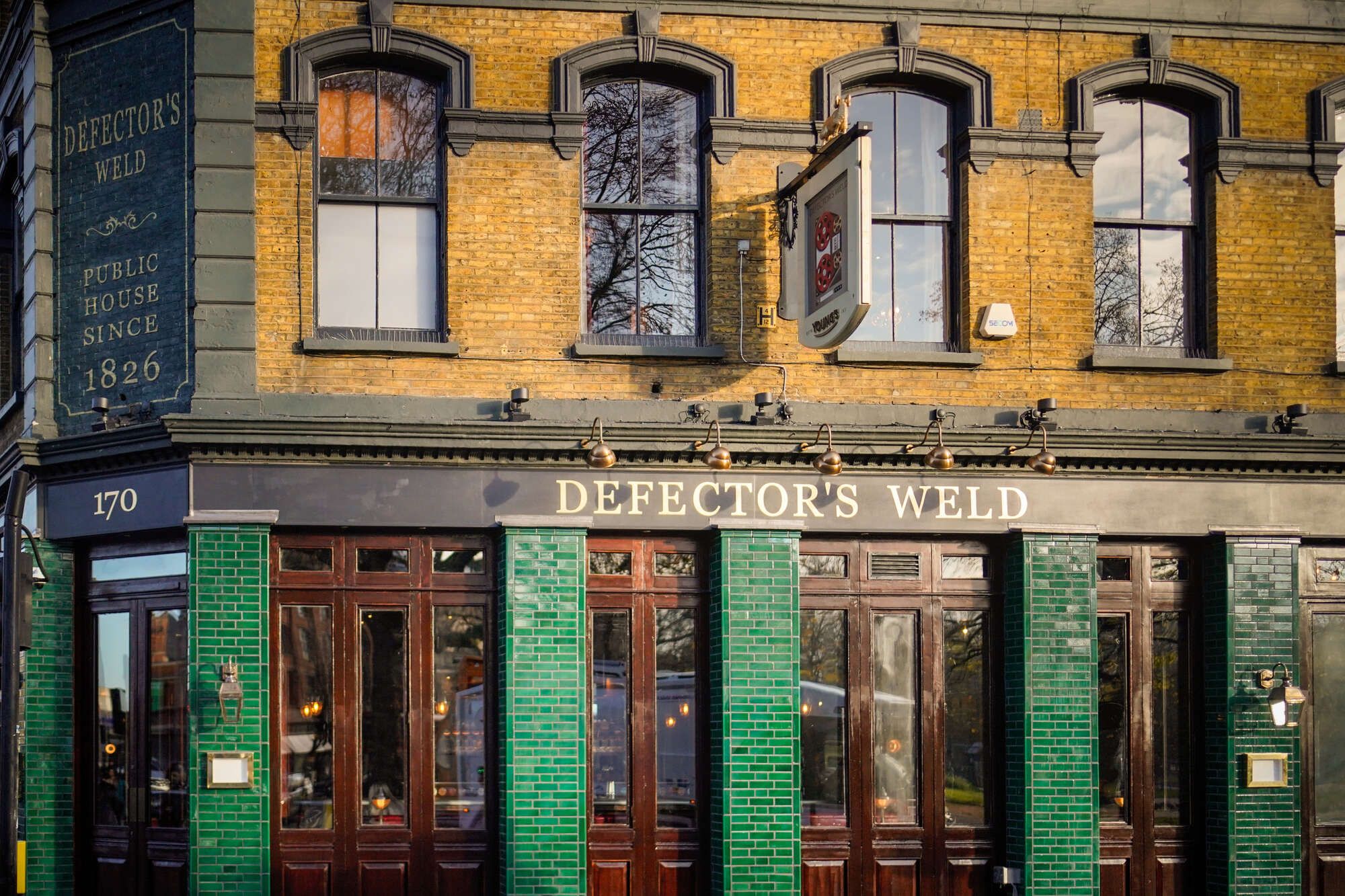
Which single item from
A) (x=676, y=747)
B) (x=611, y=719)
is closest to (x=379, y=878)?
(x=611, y=719)

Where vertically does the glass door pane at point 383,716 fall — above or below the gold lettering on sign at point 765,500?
below

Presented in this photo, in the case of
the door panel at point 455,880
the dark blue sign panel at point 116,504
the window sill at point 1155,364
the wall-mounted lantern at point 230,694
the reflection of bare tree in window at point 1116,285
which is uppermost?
the reflection of bare tree in window at point 1116,285

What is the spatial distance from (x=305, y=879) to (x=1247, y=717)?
859 centimetres

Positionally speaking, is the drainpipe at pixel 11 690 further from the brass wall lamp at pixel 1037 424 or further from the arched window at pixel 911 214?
the brass wall lamp at pixel 1037 424

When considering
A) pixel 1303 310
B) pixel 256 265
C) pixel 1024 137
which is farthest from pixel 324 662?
pixel 1303 310

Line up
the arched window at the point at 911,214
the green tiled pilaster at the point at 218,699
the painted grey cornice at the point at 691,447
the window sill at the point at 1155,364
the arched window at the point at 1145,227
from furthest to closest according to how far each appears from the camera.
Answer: the arched window at the point at 1145,227 → the arched window at the point at 911,214 → the window sill at the point at 1155,364 → the painted grey cornice at the point at 691,447 → the green tiled pilaster at the point at 218,699

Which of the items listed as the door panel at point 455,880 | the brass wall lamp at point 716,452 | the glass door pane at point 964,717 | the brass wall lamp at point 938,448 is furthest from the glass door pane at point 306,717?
the glass door pane at point 964,717

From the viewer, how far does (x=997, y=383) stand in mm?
13273

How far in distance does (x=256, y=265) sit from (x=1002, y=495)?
696 cm

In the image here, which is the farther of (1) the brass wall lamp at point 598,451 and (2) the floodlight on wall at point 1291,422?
(2) the floodlight on wall at point 1291,422

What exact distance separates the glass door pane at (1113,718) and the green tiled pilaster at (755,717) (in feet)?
9.79

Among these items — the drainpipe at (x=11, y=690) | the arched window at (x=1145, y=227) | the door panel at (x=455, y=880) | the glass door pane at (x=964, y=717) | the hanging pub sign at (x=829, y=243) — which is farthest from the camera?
the arched window at (x=1145, y=227)

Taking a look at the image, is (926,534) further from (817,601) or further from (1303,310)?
(1303,310)

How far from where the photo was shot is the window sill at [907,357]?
42.8ft
